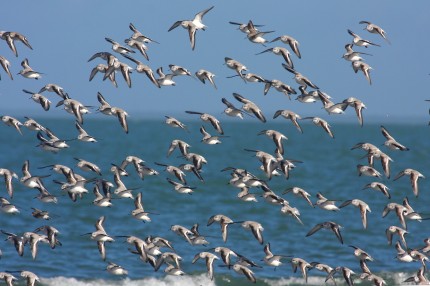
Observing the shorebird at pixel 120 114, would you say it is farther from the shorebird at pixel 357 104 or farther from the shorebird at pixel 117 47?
the shorebird at pixel 357 104

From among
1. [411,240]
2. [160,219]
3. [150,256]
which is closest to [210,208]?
[160,219]

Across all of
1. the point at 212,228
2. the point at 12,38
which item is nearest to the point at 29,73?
the point at 12,38

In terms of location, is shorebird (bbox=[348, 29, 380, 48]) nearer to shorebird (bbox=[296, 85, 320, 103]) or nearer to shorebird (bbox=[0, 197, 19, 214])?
shorebird (bbox=[296, 85, 320, 103])

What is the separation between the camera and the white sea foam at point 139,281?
112 ft

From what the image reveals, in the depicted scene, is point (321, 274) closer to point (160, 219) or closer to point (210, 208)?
point (160, 219)

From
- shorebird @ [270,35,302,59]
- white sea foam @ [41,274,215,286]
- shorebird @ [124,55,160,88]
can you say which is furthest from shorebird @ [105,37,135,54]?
white sea foam @ [41,274,215,286]

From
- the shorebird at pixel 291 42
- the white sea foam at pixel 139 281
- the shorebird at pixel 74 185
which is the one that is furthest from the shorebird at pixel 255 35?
the white sea foam at pixel 139 281

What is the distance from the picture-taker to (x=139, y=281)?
3472cm

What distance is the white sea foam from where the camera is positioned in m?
34.3

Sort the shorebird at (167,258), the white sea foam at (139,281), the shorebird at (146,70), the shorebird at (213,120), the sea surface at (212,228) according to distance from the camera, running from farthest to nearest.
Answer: the sea surface at (212,228), the white sea foam at (139,281), the shorebird at (146,70), the shorebird at (167,258), the shorebird at (213,120)

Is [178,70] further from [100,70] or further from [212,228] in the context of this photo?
[212,228]

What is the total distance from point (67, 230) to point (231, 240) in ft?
25.8

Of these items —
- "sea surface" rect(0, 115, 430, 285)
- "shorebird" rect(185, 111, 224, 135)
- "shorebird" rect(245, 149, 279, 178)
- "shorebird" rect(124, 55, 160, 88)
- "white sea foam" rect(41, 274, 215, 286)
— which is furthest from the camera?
"sea surface" rect(0, 115, 430, 285)

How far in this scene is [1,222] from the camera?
156 ft
